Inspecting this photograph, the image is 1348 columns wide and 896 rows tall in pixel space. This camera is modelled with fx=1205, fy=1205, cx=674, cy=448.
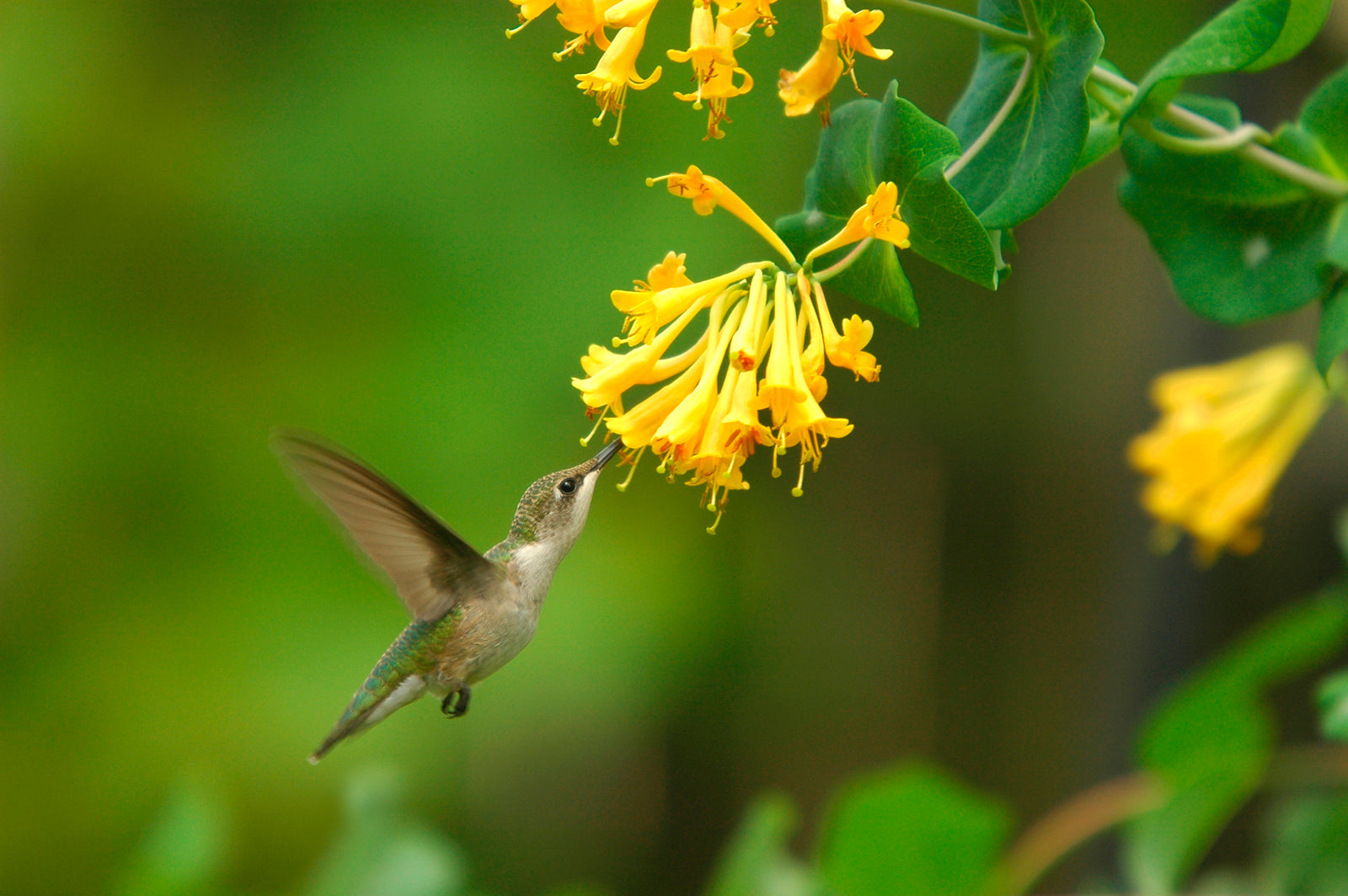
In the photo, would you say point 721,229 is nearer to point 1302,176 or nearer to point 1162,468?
point 1162,468

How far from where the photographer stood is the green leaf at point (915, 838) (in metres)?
1.53

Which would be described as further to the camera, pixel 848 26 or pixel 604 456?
pixel 604 456

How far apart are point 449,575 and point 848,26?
750mm

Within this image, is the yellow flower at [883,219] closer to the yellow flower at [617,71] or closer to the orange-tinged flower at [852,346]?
the orange-tinged flower at [852,346]

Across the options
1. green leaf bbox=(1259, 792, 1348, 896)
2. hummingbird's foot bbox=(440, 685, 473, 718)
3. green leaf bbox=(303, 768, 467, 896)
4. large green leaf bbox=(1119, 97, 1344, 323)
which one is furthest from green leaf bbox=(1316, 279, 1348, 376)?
green leaf bbox=(303, 768, 467, 896)

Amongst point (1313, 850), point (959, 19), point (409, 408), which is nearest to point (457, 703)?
point (959, 19)

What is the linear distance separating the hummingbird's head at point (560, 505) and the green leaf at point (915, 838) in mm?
567

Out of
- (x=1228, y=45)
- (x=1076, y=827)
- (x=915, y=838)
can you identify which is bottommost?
(x=1076, y=827)

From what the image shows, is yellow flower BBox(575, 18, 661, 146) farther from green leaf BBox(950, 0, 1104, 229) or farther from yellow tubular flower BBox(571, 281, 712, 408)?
green leaf BBox(950, 0, 1104, 229)

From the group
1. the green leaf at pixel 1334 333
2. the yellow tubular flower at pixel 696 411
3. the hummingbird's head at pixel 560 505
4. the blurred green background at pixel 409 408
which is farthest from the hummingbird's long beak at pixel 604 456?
the blurred green background at pixel 409 408

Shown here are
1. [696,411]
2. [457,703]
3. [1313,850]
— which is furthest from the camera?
[1313,850]

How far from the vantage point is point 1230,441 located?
168cm

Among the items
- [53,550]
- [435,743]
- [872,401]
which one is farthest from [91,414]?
[872,401]

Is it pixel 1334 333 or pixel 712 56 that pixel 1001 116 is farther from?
pixel 1334 333
